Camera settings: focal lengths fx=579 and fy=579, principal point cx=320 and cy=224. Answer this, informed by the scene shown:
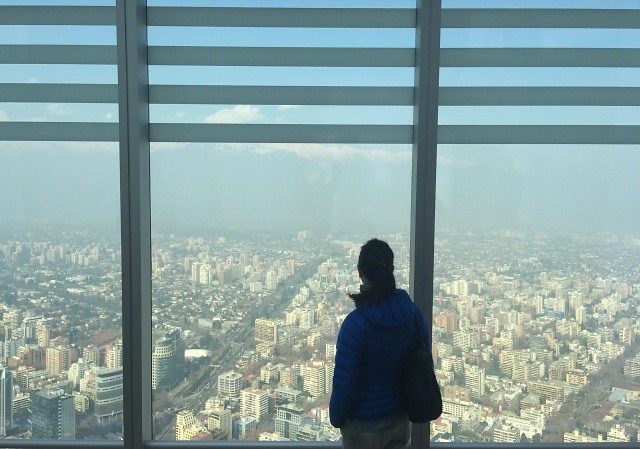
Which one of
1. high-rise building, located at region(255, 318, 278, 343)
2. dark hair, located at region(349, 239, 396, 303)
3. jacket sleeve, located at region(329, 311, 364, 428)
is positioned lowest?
high-rise building, located at region(255, 318, 278, 343)

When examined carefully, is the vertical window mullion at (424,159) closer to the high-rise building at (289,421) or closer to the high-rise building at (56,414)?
the high-rise building at (289,421)

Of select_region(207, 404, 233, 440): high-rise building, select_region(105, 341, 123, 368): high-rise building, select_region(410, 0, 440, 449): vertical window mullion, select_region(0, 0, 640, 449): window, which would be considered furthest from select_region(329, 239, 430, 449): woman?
select_region(105, 341, 123, 368): high-rise building

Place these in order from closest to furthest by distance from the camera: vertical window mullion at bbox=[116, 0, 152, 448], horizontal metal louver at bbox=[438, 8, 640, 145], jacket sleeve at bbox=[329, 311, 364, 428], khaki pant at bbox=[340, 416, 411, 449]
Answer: jacket sleeve at bbox=[329, 311, 364, 428], khaki pant at bbox=[340, 416, 411, 449], vertical window mullion at bbox=[116, 0, 152, 448], horizontal metal louver at bbox=[438, 8, 640, 145]

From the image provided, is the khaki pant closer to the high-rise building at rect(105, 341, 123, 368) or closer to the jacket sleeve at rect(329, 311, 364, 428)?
the jacket sleeve at rect(329, 311, 364, 428)

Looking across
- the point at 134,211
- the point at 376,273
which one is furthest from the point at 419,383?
the point at 134,211

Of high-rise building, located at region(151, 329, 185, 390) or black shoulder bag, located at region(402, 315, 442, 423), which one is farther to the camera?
high-rise building, located at region(151, 329, 185, 390)

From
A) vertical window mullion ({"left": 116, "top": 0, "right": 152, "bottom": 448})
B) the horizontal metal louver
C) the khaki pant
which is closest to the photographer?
the khaki pant

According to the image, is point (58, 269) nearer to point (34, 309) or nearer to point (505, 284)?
point (34, 309)
